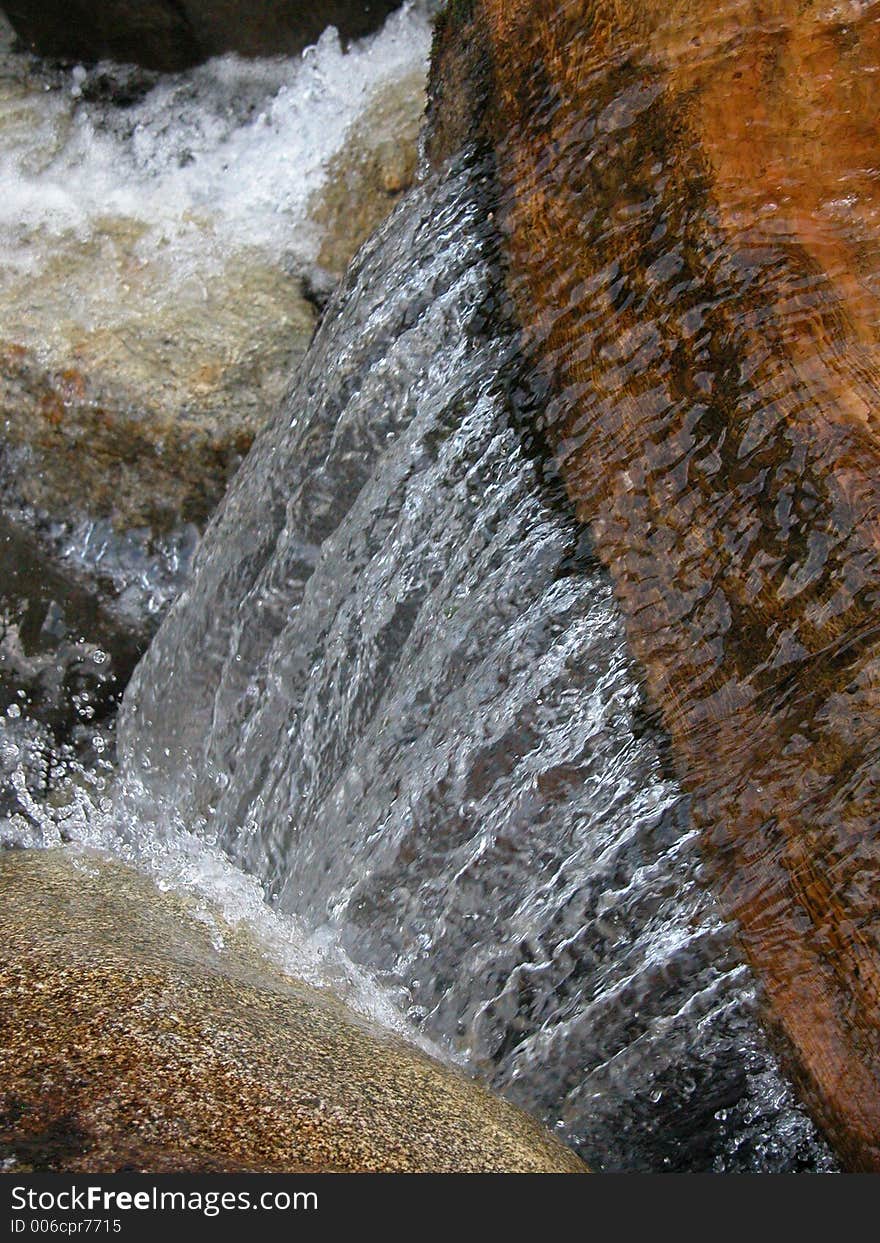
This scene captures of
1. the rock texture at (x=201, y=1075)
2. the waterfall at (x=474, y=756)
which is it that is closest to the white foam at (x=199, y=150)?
the waterfall at (x=474, y=756)

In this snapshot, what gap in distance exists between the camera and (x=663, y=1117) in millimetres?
2227

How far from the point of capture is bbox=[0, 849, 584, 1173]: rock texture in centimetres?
166

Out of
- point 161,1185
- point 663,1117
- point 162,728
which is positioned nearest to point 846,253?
point 663,1117

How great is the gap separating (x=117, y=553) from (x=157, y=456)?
350 mm

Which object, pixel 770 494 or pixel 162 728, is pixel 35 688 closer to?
pixel 162 728

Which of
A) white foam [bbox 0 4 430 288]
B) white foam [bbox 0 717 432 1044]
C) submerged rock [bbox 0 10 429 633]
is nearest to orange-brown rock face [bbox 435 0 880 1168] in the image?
white foam [bbox 0 717 432 1044]

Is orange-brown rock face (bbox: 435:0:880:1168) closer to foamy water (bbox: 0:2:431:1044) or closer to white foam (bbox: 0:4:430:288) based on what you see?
foamy water (bbox: 0:2:431:1044)

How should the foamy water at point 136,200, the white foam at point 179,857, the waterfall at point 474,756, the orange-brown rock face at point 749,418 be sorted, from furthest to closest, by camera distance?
the foamy water at point 136,200 → the white foam at point 179,857 → the waterfall at point 474,756 → the orange-brown rock face at point 749,418

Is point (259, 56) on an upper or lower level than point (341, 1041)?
upper

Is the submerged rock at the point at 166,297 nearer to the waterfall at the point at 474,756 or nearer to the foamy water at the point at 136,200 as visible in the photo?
the foamy water at the point at 136,200

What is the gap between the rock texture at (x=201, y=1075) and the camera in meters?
1.66

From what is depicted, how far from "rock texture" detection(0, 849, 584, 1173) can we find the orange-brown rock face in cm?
56

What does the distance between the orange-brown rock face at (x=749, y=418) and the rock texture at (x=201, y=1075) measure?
1.85ft

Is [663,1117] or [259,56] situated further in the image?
[259,56]
